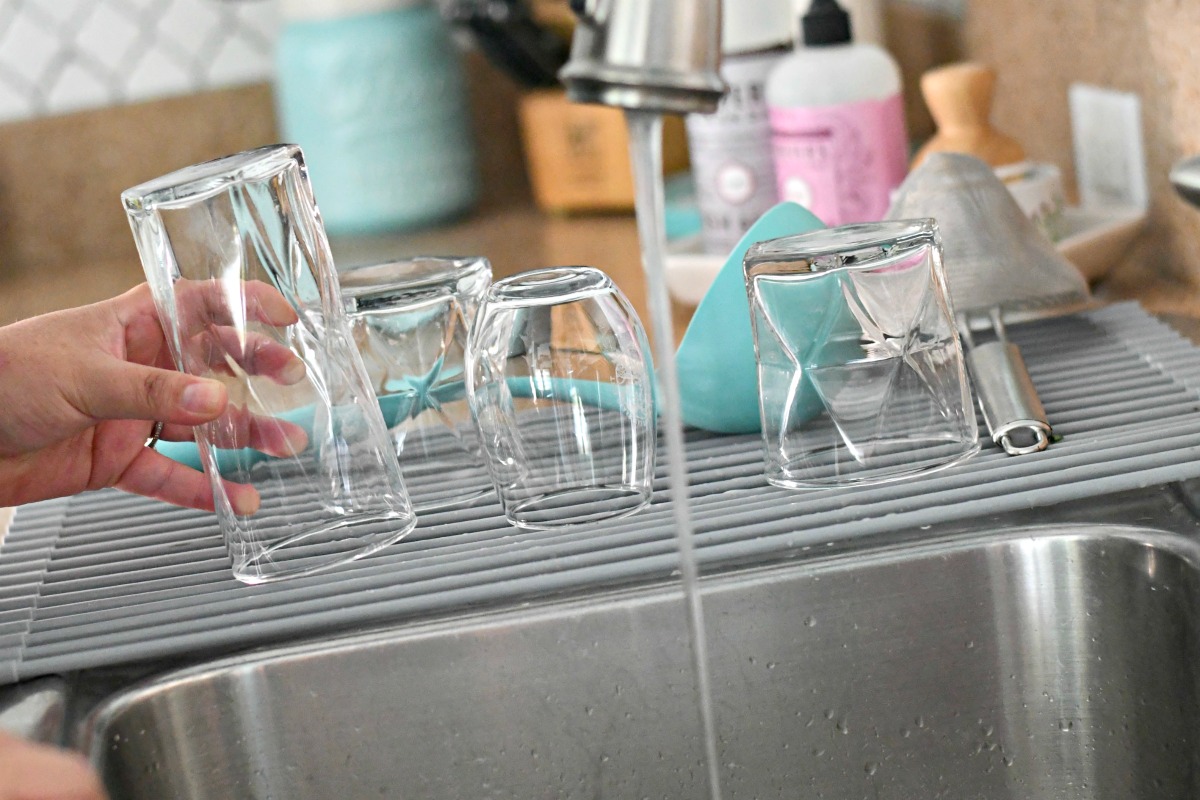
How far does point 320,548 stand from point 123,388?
0.12 meters

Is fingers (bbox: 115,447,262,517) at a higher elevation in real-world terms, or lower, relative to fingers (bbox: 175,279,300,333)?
lower

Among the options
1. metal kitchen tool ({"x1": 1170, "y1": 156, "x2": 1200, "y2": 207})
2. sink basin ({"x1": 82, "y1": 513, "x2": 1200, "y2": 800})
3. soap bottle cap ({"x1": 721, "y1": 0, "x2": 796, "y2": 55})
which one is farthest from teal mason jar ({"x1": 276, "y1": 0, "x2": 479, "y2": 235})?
metal kitchen tool ({"x1": 1170, "y1": 156, "x2": 1200, "y2": 207})

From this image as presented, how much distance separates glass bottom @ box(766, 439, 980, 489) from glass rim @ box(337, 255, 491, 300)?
0.20 m

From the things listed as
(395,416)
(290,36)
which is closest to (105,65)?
(290,36)

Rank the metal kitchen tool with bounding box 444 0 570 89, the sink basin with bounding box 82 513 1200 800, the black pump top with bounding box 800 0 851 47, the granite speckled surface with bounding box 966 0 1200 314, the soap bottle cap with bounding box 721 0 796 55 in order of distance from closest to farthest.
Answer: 1. the sink basin with bounding box 82 513 1200 800
2. the granite speckled surface with bounding box 966 0 1200 314
3. the black pump top with bounding box 800 0 851 47
4. the soap bottle cap with bounding box 721 0 796 55
5. the metal kitchen tool with bounding box 444 0 570 89

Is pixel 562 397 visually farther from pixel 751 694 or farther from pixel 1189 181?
pixel 1189 181

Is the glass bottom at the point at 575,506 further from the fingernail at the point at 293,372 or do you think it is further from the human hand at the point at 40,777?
the human hand at the point at 40,777

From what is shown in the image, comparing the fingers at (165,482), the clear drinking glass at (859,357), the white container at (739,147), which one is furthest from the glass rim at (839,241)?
the white container at (739,147)

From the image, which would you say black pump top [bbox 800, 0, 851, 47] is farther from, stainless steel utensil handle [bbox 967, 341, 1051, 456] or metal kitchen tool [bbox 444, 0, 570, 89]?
metal kitchen tool [bbox 444, 0, 570, 89]

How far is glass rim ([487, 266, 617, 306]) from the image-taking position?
2.15ft

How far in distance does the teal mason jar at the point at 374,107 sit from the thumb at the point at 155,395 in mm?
1054

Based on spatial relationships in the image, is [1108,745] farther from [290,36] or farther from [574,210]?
[290,36]

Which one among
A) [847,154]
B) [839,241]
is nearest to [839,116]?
[847,154]

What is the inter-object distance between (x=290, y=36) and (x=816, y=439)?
1.18 metres
